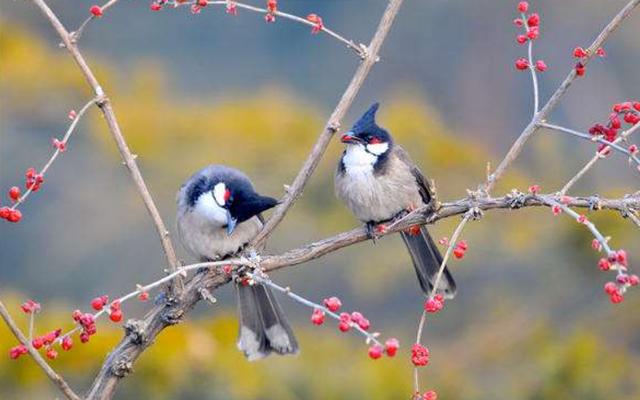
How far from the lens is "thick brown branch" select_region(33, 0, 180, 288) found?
2654mm

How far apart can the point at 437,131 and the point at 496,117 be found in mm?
2209

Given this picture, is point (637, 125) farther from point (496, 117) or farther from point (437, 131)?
point (496, 117)

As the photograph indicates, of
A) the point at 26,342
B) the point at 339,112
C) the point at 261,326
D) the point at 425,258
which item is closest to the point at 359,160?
the point at 425,258

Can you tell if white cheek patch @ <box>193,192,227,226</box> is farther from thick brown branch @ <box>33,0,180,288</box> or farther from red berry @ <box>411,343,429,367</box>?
red berry @ <box>411,343,429,367</box>

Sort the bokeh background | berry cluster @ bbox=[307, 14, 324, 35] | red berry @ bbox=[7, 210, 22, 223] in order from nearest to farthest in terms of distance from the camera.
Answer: red berry @ bbox=[7, 210, 22, 223]
berry cluster @ bbox=[307, 14, 324, 35]
the bokeh background

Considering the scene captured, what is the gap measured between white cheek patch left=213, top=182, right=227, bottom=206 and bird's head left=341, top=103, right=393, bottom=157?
43cm

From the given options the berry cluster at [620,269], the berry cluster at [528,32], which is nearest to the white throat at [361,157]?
the berry cluster at [528,32]

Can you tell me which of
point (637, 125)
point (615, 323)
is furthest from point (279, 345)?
point (615, 323)

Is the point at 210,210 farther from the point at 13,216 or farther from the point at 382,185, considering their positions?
the point at 13,216

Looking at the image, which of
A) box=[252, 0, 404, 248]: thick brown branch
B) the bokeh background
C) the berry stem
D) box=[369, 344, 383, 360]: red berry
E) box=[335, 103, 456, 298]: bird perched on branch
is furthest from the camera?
the bokeh background

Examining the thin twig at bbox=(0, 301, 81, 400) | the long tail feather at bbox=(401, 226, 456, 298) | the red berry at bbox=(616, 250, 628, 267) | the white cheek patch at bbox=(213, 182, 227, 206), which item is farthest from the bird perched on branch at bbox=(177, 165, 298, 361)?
the red berry at bbox=(616, 250, 628, 267)

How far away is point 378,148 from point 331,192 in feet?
11.8

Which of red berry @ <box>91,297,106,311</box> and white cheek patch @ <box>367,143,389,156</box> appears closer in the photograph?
red berry @ <box>91,297,106,311</box>

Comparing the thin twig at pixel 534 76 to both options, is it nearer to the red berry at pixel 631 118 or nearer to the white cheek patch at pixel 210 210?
the red berry at pixel 631 118
